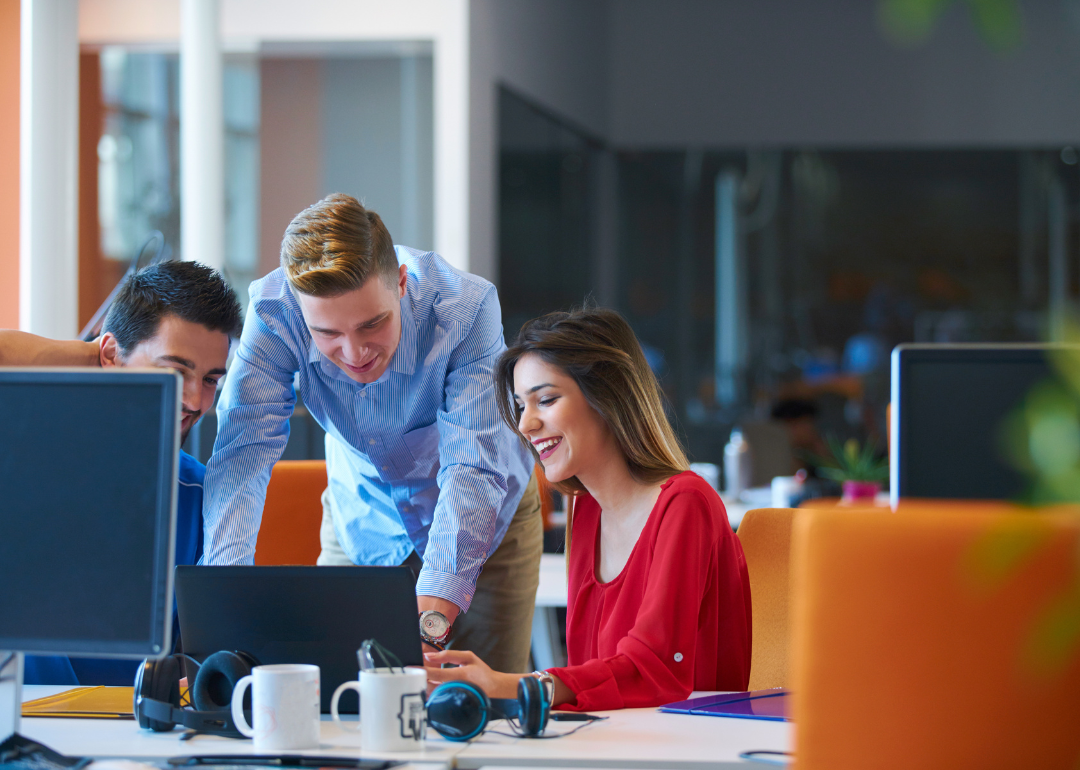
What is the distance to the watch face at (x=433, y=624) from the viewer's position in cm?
167

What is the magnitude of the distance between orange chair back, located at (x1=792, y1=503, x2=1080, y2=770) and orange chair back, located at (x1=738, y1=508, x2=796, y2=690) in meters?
1.00

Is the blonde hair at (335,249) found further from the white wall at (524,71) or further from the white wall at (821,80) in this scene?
the white wall at (821,80)

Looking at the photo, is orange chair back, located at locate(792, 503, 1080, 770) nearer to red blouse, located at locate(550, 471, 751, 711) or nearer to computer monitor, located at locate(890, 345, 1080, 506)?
computer monitor, located at locate(890, 345, 1080, 506)

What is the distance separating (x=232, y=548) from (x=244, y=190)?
3.06 meters

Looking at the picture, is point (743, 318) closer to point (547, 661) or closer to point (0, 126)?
point (547, 661)

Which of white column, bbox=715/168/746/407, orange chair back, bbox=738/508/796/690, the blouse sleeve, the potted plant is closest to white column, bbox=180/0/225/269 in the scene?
the potted plant

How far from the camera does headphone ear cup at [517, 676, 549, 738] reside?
4.28ft

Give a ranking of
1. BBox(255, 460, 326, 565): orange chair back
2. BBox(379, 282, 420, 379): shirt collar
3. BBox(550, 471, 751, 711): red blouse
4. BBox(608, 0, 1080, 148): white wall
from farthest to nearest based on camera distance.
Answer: BBox(608, 0, 1080, 148): white wall → BBox(255, 460, 326, 565): orange chair back → BBox(379, 282, 420, 379): shirt collar → BBox(550, 471, 751, 711): red blouse

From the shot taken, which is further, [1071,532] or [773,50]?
[773,50]

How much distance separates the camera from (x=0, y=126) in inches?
124

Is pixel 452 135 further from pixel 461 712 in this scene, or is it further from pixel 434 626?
pixel 461 712

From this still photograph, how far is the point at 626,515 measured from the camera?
1.84 m

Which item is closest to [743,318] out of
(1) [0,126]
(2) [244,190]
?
(2) [244,190]

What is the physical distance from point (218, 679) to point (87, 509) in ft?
0.97
